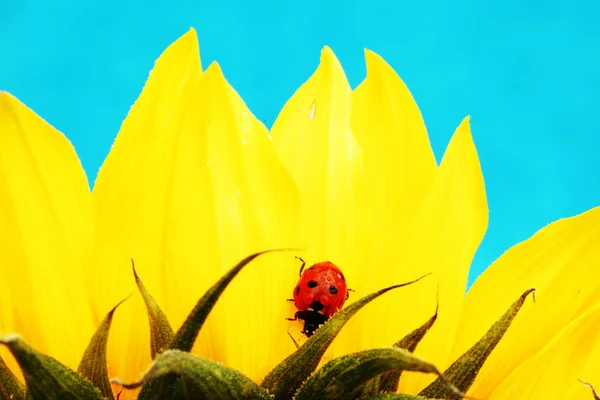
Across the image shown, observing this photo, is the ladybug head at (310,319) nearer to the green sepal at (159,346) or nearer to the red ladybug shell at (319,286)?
the red ladybug shell at (319,286)

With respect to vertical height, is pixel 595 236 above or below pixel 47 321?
above

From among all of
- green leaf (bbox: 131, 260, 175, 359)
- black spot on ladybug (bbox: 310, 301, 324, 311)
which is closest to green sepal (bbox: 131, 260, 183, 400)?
green leaf (bbox: 131, 260, 175, 359)

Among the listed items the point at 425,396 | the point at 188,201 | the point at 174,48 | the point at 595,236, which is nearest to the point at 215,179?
the point at 188,201

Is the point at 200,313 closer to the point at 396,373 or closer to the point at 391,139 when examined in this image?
the point at 396,373

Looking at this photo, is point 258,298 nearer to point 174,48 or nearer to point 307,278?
point 307,278

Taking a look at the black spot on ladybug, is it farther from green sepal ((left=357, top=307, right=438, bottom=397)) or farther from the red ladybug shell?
green sepal ((left=357, top=307, right=438, bottom=397))

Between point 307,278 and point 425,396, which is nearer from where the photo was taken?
point 425,396

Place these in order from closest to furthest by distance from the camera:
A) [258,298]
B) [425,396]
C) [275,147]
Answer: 1. [425,396]
2. [258,298]
3. [275,147]

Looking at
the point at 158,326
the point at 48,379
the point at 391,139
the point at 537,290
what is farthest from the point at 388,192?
the point at 48,379
